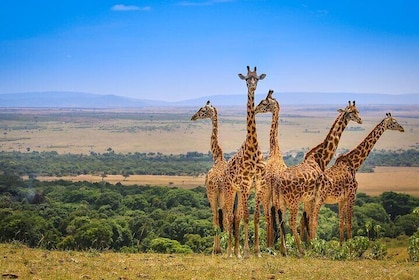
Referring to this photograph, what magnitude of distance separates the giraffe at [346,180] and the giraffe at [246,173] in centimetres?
222

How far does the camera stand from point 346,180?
697 inches

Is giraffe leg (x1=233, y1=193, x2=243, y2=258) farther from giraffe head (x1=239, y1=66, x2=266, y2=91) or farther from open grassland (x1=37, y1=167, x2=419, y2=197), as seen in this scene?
open grassland (x1=37, y1=167, x2=419, y2=197)

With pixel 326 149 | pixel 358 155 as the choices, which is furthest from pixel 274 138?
pixel 358 155

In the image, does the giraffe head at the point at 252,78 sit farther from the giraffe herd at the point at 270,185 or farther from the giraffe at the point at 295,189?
the giraffe at the point at 295,189

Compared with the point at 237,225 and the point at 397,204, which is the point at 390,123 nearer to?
the point at 237,225

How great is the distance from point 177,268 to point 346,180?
7019 mm

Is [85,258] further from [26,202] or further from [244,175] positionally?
[26,202]

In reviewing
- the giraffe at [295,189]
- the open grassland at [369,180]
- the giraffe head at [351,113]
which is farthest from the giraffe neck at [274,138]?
the open grassland at [369,180]

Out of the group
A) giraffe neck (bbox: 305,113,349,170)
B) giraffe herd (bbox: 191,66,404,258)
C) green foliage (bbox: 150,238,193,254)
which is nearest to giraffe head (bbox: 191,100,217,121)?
giraffe herd (bbox: 191,66,404,258)

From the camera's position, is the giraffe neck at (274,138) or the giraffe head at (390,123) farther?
the giraffe head at (390,123)

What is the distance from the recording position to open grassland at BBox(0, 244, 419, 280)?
1177cm

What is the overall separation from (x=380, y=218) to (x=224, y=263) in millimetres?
35299

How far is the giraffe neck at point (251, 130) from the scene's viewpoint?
15.5 meters

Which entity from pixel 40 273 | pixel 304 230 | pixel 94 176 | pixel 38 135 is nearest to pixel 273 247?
pixel 304 230
